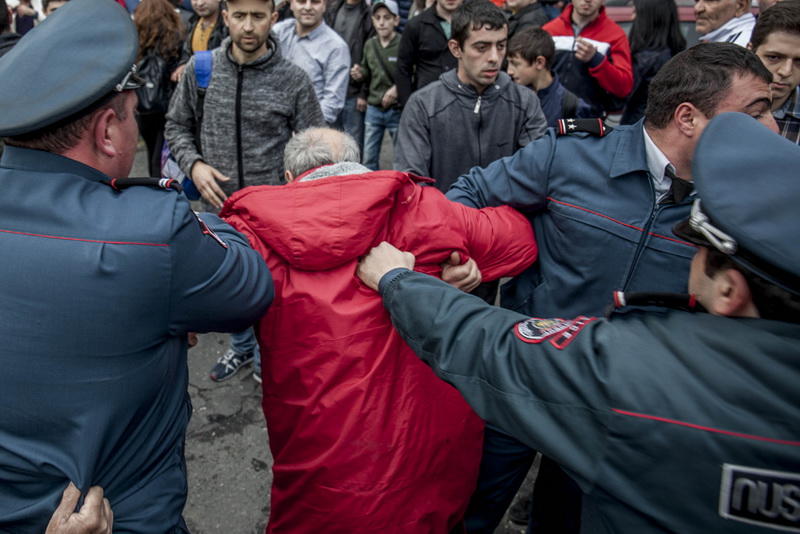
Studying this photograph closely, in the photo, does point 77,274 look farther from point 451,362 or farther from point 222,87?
point 222,87

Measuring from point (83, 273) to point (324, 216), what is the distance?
577mm

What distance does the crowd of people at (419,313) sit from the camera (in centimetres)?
104

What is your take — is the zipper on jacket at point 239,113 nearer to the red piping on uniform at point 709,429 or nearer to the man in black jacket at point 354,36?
the red piping on uniform at point 709,429

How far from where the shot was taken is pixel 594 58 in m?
4.15

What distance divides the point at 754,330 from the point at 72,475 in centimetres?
139

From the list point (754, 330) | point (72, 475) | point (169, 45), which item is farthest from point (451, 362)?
point (169, 45)

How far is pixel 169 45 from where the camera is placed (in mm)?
4297

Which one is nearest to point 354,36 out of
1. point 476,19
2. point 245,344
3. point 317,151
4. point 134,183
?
point 476,19

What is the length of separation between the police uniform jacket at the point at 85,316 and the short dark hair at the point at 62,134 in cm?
2

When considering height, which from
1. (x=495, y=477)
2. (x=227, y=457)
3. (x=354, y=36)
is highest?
(x=354, y=36)

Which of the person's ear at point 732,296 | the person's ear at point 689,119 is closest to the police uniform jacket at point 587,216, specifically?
the person's ear at point 689,119

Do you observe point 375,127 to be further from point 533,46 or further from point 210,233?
point 210,233

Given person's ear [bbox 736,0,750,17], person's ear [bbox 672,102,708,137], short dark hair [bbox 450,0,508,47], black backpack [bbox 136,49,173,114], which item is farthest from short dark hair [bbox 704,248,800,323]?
black backpack [bbox 136,49,173,114]

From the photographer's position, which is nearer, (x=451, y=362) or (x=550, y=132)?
(x=451, y=362)
